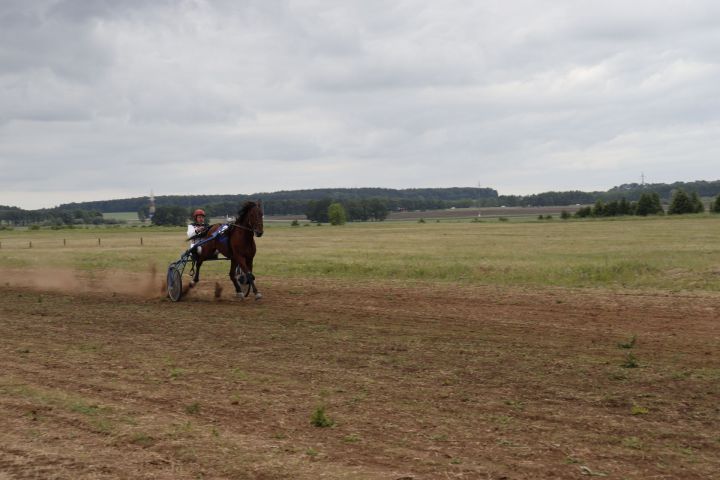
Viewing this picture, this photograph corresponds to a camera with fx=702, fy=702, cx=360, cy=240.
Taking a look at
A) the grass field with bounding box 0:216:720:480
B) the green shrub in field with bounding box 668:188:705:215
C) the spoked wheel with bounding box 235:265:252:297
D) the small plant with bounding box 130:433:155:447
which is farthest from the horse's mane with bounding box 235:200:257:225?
the green shrub in field with bounding box 668:188:705:215

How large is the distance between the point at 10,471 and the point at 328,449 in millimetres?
2707

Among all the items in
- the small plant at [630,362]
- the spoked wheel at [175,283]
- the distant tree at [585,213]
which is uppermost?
the distant tree at [585,213]

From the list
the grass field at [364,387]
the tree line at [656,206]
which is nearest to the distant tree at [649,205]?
the tree line at [656,206]

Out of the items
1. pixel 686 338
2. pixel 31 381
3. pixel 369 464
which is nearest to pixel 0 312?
pixel 31 381

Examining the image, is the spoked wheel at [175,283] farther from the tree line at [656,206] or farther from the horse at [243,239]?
the tree line at [656,206]

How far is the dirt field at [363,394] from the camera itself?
610 cm

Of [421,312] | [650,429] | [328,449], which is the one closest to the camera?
[328,449]

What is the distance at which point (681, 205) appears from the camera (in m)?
99.0

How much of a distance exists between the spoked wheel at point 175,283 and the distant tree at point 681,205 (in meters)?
93.6

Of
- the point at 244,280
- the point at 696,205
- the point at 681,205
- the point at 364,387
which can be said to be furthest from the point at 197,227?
the point at 696,205

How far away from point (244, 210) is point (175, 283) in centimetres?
302

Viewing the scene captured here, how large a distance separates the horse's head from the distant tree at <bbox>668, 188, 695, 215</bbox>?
306 feet

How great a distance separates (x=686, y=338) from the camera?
Result: 40.4 ft

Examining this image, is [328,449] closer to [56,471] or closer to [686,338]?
[56,471]
